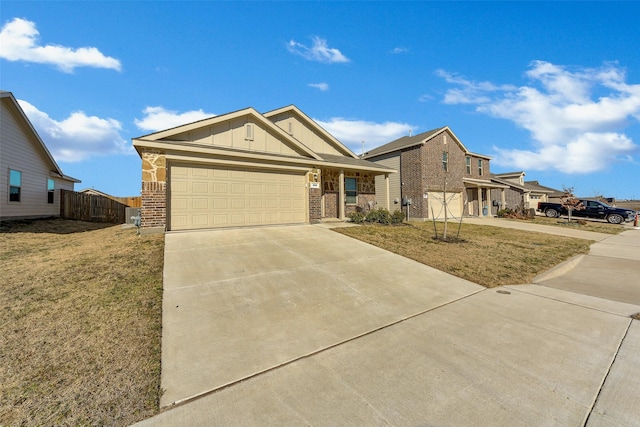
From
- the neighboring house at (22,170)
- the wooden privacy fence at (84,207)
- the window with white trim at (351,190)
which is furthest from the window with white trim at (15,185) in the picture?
the window with white trim at (351,190)

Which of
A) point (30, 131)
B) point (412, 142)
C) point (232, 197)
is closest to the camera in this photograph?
point (232, 197)

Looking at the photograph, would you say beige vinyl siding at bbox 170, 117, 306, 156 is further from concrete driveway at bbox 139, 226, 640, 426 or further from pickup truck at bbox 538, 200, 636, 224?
pickup truck at bbox 538, 200, 636, 224

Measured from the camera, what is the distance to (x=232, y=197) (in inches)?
397

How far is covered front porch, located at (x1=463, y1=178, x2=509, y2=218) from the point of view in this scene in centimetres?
2205

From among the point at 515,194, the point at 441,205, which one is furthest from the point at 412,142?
the point at 515,194

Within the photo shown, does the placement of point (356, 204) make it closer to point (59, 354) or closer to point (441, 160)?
point (441, 160)

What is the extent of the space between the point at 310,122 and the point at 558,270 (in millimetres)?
12796

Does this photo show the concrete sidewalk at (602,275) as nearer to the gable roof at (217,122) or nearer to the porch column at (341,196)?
the porch column at (341,196)

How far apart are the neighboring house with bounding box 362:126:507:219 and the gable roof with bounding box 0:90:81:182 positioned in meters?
20.1

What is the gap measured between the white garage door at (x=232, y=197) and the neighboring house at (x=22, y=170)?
9843 mm

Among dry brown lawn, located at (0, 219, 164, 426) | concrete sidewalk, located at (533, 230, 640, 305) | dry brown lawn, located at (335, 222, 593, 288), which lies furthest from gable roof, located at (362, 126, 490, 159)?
dry brown lawn, located at (0, 219, 164, 426)

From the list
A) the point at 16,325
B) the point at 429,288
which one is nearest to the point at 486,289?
the point at 429,288

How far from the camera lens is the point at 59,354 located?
2.85 meters

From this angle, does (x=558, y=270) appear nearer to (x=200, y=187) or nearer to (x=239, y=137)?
(x=200, y=187)
